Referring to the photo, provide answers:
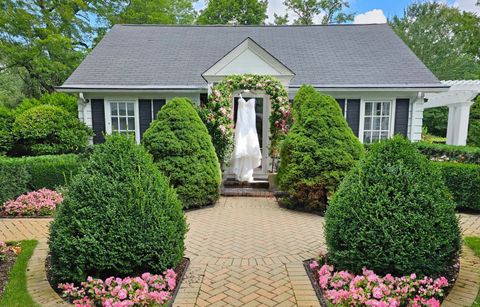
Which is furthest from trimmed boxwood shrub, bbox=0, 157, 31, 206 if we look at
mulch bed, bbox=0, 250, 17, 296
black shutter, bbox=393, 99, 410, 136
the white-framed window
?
black shutter, bbox=393, 99, 410, 136

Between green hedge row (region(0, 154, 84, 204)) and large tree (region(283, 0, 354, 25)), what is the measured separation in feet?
83.7

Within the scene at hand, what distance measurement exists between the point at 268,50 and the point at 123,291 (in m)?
10.6

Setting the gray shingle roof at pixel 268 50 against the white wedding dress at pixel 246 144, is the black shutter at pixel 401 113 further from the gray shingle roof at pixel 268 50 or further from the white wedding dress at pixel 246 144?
the white wedding dress at pixel 246 144

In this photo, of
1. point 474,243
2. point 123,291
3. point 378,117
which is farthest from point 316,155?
point 378,117

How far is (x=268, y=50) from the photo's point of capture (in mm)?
11875

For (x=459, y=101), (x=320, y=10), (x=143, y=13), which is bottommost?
(x=459, y=101)

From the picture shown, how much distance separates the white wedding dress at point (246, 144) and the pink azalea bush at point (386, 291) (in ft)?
17.4

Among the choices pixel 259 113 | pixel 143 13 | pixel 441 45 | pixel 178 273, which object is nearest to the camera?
pixel 178 273

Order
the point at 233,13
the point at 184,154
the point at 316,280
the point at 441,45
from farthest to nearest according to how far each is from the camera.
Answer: the point at 233,13 → the point at 441,45 → the point at 184,154 → the point at 316,280

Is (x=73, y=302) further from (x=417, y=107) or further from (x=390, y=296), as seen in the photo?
(x=417, y=107)

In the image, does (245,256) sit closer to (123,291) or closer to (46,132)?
(123,291)

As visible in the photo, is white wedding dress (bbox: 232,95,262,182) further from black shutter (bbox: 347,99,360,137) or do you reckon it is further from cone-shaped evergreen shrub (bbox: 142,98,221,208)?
black shutter (bbox: 347,99,360,137)

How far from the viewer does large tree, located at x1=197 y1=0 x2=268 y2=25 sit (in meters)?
25.9

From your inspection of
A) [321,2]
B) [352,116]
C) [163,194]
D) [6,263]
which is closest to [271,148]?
[352,116]
